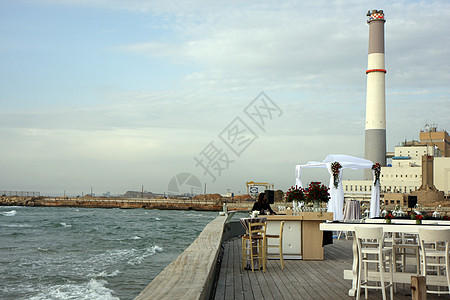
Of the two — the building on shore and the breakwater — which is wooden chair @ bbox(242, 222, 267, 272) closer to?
the building on shore

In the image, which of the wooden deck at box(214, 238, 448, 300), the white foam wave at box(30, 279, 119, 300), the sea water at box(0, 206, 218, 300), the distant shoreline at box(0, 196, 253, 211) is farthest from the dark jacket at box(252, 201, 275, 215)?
the distant shoreline at box(0, 196, 253, 211)

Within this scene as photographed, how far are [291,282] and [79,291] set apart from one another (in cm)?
600

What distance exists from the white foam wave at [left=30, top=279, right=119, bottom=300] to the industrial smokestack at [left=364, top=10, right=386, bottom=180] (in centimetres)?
4627

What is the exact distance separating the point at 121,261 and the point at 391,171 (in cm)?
6417

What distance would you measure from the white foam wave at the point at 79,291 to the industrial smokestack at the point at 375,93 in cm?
4627

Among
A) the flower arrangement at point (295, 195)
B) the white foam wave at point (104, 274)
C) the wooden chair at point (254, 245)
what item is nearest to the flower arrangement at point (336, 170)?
the flower arrangement at point (295, 195)

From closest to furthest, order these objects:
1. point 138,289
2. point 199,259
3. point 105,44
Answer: point 199,259 → point 138,289 → point 105,44

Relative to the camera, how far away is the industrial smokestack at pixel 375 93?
52562 mm

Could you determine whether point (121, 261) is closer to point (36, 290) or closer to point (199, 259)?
point (36, 290)

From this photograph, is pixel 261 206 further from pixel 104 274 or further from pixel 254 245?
pixel 104 274

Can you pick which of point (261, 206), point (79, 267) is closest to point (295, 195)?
point (261, 206)

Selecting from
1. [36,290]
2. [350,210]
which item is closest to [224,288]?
[36,290]

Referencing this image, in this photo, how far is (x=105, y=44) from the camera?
19.2m

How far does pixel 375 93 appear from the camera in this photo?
173 ft
